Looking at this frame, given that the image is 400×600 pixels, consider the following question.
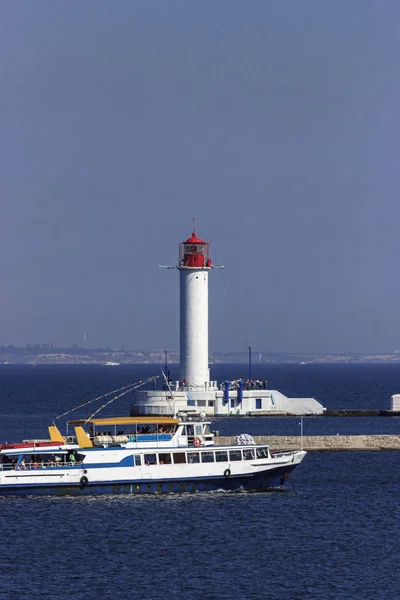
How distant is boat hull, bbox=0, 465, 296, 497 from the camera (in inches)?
2527

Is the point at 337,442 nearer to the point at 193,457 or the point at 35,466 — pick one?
the point at 193,457

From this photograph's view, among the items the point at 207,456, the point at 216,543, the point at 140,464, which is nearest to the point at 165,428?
the point at 207,456

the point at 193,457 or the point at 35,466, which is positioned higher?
the point at 193,457

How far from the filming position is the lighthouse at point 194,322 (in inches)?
4341

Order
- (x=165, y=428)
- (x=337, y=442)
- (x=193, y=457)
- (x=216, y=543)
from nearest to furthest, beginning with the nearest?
1. (x=216, y=543)
2. (x=193, y=457)
3. (x=165, y=428)
4. (x=337, y=442)

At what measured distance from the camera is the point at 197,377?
363 ft

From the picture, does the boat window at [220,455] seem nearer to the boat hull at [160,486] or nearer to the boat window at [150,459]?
the boat hull at [160,486]

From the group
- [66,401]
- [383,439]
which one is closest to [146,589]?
[383,439]

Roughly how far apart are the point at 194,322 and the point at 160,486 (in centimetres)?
4574

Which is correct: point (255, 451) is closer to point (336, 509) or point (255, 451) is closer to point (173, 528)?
point (336, 509)

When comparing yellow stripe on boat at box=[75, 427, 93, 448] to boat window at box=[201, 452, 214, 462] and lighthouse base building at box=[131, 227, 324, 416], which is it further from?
lighthouse base building at box=[131, 227, 324, 416]

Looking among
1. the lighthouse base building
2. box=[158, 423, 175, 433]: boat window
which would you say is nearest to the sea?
box=[158, 423, 175, 433]: boat window

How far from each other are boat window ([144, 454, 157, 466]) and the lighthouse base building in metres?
43.0

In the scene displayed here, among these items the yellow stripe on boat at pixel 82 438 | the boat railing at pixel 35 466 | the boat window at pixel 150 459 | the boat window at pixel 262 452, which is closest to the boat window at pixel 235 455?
the boat window at pixel 262 452
